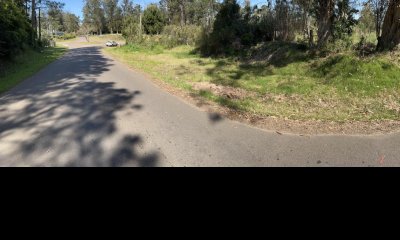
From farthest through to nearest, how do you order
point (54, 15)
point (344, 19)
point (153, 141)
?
1. point (54, 15)
2. point (344, 19)
3. point (153, 141)

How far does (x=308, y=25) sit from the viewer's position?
19375mm

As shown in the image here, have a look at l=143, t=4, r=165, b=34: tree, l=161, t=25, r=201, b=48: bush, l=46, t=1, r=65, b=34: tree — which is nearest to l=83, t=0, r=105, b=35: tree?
l=46, t=1, r=65, b=34: tree

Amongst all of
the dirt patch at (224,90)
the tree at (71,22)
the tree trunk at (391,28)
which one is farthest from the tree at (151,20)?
the tree at (71,22)

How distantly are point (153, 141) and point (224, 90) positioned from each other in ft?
16.1

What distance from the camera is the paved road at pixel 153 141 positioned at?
4551 mm

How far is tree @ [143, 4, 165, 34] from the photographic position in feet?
173

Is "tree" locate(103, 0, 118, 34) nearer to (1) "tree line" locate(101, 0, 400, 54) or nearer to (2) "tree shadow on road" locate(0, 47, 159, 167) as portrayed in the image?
(1) "tree line" locate(101, 0, 400, 54)

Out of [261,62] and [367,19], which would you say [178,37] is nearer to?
[261,62]

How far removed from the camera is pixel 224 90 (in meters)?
9.77

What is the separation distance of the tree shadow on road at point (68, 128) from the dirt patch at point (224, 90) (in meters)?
2.20

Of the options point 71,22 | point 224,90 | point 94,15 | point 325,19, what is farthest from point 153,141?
point 71,22

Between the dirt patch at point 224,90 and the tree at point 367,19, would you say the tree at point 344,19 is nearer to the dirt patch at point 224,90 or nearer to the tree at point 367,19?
the tree at point 367,19
